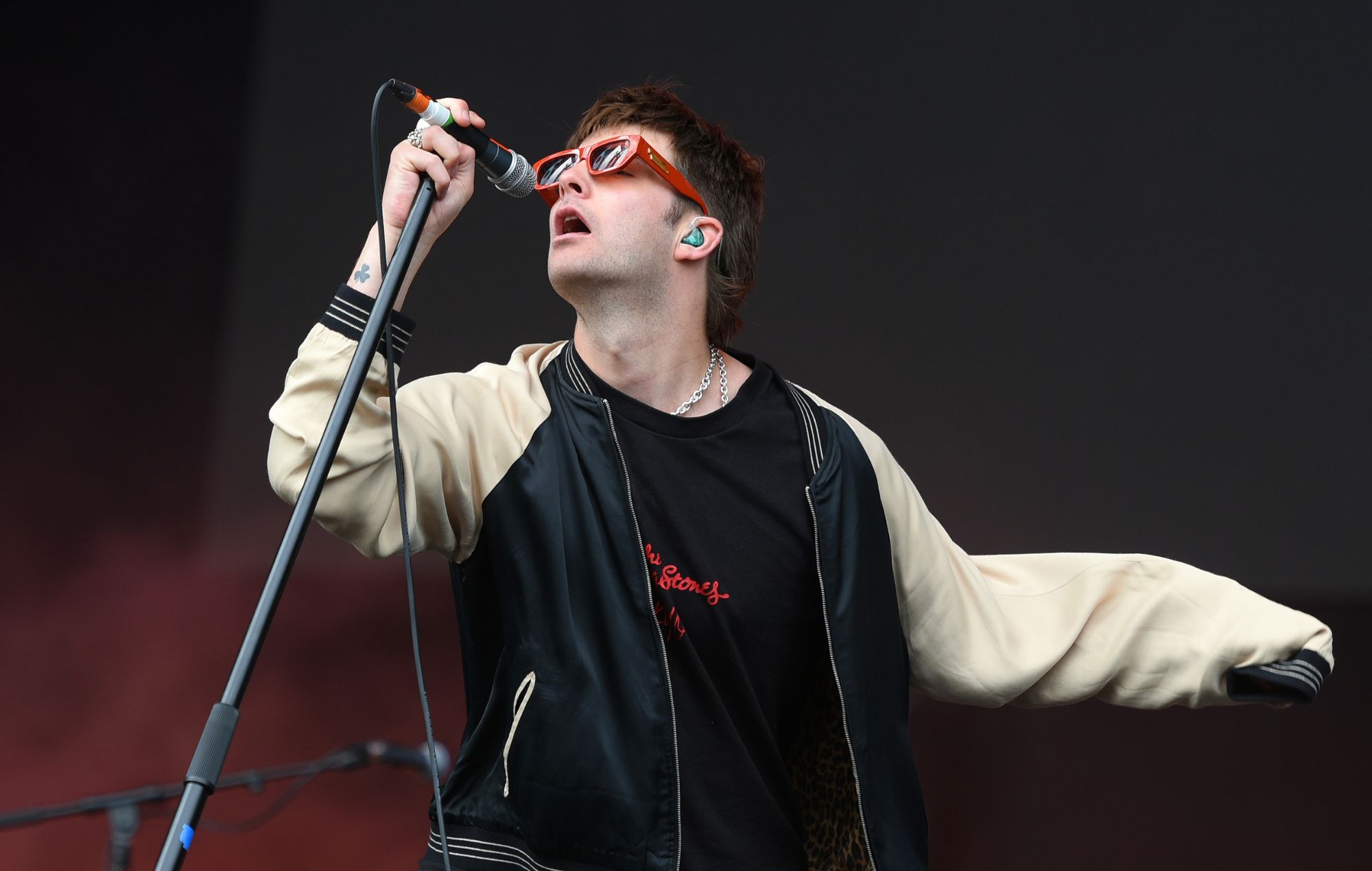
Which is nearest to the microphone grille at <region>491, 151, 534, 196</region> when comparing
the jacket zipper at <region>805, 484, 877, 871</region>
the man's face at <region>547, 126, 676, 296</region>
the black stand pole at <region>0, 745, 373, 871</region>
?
the man's face at <region>547, 126, 676, 296</region>

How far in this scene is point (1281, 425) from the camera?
2.98 meters

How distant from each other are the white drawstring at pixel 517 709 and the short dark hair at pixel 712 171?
72cm

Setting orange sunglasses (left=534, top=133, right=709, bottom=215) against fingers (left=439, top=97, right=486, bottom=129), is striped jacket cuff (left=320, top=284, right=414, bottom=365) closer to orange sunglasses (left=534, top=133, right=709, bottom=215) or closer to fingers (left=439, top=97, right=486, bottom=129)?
fingers (left=439, top=97, right=486, bottom=129)

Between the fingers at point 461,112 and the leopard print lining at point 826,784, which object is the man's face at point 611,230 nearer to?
the fingers at point 461,112

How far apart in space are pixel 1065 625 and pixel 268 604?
1307 millimetres

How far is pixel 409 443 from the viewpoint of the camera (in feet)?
5.17

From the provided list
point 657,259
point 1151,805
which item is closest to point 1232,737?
point 1151,805

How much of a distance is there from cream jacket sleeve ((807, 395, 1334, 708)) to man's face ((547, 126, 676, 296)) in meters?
0.41

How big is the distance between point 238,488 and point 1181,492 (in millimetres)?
2248

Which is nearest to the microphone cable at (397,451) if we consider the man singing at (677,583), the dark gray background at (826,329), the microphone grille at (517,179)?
the man singing at (677,583)

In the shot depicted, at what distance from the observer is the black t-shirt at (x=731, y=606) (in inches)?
67.7

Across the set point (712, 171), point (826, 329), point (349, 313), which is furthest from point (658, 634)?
point (826, 329)

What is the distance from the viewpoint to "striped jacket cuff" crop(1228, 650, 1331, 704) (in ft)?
5.98

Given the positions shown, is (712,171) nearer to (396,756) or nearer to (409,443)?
(409,443)
